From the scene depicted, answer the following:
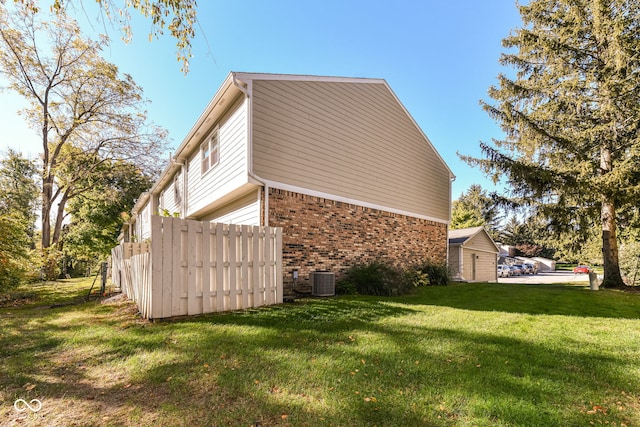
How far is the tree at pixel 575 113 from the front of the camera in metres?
10.9

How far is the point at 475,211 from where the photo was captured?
118ft

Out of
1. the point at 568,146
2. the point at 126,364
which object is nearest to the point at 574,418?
the point at 126,364

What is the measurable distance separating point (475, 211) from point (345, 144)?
31.9 m

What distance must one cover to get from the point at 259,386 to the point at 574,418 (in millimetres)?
2515

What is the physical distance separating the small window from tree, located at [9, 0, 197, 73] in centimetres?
505

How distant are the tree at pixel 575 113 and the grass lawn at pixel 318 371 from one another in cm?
813

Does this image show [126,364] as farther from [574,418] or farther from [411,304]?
[411,304]

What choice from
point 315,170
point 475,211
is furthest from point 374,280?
point 475,211

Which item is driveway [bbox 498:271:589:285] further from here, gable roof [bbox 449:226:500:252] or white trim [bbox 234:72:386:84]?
white trim [bbox 234:72:386:84]

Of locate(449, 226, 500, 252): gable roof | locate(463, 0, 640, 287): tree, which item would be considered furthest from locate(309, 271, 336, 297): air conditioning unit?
locate(449, 226, 500, 252): gable roof

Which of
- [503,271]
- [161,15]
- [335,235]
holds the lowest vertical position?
[503,271]

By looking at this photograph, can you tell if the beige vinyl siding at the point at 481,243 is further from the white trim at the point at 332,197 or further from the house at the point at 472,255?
the white trim at the point at 332,197

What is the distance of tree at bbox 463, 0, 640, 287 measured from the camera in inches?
429

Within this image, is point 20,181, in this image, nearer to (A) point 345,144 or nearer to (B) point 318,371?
(A) point 345,144
